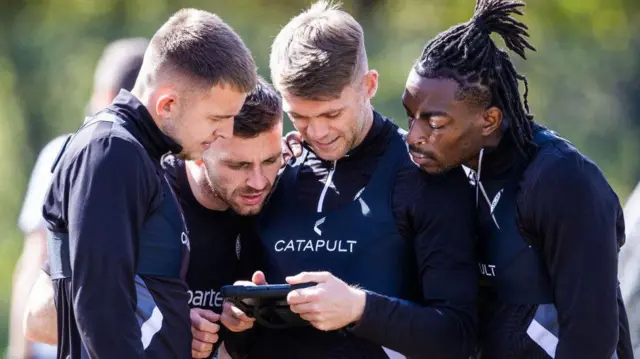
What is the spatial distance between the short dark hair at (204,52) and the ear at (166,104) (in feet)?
0.24

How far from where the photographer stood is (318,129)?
130 inches

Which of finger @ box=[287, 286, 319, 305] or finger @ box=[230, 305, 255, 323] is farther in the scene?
finger @ box=[230, 305, 255, 323]

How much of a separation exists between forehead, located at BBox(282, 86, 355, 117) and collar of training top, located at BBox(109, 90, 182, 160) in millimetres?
505

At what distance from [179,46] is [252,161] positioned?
594 millimetres

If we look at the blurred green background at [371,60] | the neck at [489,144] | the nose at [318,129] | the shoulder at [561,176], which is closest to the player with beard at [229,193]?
the nose at [318,129]

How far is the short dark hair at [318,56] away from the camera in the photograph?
328cm

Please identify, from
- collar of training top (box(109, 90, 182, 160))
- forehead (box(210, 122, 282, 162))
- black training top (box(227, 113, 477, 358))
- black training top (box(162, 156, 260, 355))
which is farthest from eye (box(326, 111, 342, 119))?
collar of training top (box(109, 90, 182, 160))

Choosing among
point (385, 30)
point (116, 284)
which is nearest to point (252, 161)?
point (116, 284)

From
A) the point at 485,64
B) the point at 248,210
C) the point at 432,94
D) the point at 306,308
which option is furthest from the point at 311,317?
the point at 485,64

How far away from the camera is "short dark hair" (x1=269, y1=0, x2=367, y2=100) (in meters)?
3.28

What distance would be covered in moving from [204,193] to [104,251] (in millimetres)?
943

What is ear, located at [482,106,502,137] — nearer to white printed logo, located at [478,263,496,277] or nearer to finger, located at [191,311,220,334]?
white printed logo, located at [478,263,496,277]

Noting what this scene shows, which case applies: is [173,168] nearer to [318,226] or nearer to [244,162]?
[244,162]

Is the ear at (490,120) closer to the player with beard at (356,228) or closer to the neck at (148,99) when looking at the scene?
the player with beard at (356,228)
